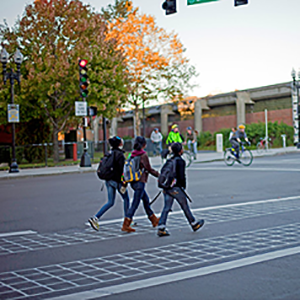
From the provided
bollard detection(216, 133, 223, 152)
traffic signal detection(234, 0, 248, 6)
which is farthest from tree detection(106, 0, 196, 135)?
traffic signal detection(234, 0, 248, 6)

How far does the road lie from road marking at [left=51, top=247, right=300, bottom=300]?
11 mm

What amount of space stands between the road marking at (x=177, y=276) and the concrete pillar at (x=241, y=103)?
4139 centimetres

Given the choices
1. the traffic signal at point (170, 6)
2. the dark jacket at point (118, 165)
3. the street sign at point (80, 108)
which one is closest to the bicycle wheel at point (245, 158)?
the street sign at point (80, 108)

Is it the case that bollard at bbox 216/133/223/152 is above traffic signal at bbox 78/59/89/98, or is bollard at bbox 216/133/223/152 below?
below

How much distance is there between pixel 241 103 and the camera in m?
46.8

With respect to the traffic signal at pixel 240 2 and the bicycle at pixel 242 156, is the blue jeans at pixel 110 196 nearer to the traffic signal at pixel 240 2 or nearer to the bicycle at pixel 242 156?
the traffic signal at pixel 240 2

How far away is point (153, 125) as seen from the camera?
58.9 metres

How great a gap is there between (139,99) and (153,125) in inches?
722

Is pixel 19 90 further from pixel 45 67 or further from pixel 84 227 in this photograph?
pixel 84 227

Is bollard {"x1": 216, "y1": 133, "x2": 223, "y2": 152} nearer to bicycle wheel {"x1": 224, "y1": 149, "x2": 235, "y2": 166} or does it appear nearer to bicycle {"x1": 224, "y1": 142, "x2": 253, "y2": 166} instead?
bicycle wheel {"x1": 224, "y1": 149, "x2": 235, "y2": 166}

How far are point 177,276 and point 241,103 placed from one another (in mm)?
42768

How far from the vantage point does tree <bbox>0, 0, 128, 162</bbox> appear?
26.7 metres


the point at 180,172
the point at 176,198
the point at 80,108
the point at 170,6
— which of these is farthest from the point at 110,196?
the point at 80,108

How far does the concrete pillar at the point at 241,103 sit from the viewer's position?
153 ft
